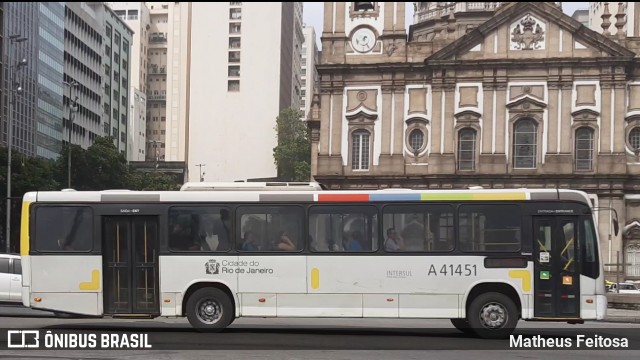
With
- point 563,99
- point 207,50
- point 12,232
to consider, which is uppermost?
point 207,50

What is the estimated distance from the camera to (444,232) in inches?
758

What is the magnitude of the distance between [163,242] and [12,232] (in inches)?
1735

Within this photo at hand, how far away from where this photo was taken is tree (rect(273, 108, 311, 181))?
107750 millimetres

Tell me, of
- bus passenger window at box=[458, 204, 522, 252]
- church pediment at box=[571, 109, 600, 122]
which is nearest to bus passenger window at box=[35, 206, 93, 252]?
bus passenger window at box=[458, 204, 522, 252]

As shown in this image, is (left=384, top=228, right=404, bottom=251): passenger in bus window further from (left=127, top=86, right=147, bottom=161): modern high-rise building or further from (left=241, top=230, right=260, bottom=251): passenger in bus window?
(left=127, top=86, right=147, bottom=161): modern high-rise building

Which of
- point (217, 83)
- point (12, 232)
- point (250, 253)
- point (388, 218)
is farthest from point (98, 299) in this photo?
point (217, 83)

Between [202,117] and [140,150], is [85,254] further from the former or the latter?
[140,150]

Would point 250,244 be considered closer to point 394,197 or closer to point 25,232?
point 394,197

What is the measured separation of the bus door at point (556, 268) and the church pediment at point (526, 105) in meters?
48.1

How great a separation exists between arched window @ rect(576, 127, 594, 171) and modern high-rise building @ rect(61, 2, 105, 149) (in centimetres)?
5836

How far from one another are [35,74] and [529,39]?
166 feet

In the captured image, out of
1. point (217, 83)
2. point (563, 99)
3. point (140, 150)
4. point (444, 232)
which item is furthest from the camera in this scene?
point (140, 150)

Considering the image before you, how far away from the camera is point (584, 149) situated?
65.4 metres

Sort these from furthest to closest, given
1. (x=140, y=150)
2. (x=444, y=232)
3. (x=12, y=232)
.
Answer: (x=140, y=150), (x=12, y=232), (x=444, y=232)
